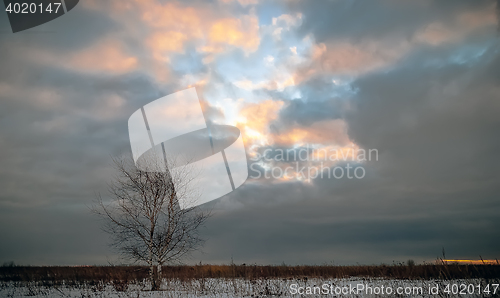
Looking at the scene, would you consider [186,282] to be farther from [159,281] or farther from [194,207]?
[194,207]

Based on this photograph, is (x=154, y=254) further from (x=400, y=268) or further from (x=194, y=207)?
(x=400, y=268)

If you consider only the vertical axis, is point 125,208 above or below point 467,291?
above

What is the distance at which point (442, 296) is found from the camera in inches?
442

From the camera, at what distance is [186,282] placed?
21141mm

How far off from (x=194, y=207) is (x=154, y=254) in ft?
12.1

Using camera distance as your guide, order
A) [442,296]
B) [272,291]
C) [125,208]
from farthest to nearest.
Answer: [125,208], [272,291], [442,296]

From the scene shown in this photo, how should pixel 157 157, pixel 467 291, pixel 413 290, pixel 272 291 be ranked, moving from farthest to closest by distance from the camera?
pixel 157 157 → pixel 272 291 → pixel 413 290 → pixel 467 291

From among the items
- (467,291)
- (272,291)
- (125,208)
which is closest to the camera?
(467,291)

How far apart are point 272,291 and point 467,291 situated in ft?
26.6

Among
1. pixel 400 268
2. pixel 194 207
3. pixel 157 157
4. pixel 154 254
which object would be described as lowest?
pixel 400 268

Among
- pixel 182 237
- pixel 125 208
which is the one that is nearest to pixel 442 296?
pixel 182 237

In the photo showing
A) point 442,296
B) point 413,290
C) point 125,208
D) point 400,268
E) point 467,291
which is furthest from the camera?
point 400,268

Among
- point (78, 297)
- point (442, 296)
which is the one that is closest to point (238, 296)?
point (78, 297)

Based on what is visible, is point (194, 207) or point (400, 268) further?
point (400, 268)
